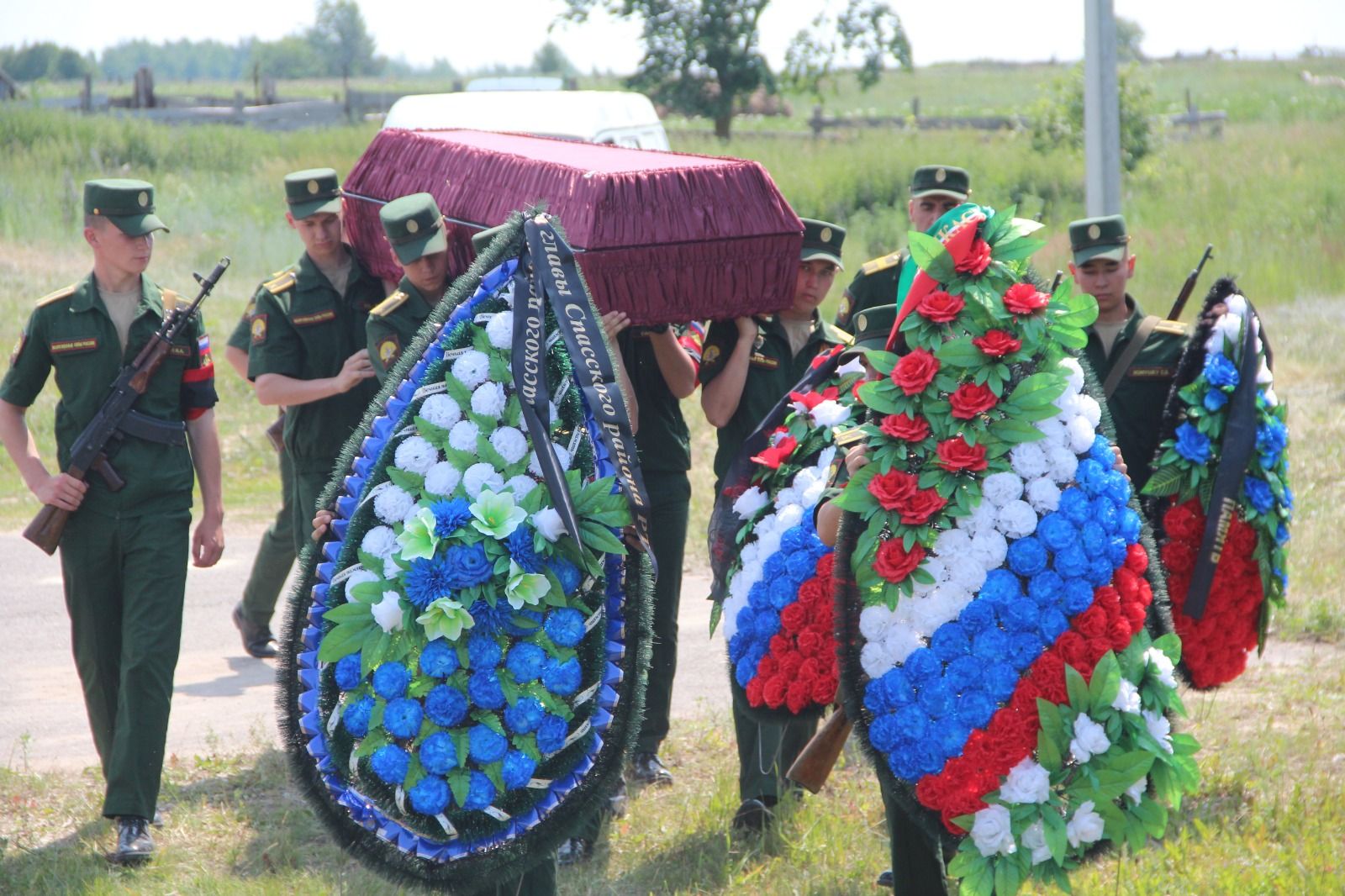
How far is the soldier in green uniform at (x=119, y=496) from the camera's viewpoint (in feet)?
14.9

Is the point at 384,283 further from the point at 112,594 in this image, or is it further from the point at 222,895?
the point at 222,895

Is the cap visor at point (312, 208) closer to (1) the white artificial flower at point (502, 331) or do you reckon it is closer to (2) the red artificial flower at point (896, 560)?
(1) the white artificial flower at point (502, 331)

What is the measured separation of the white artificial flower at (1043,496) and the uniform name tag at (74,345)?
313 cm

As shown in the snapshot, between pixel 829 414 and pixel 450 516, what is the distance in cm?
128

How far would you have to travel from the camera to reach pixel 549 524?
324 centimetres

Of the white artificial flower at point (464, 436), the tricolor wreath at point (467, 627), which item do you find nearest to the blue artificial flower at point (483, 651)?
the tricolor wreath at point (467, 627)

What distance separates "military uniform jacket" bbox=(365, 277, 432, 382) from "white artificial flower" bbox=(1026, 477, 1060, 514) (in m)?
2.14

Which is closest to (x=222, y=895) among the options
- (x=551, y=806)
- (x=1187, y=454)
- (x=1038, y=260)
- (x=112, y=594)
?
(x=112, y=594)

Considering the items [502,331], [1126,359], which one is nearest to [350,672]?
[502,331]

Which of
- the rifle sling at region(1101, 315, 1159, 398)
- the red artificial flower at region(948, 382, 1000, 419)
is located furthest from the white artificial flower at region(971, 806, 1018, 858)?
the rifle sling at region(1101, 315, 1159, 398)

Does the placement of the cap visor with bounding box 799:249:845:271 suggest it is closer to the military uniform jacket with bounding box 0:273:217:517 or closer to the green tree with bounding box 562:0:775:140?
the military uniform jacket with bounding box 0:273:217:517

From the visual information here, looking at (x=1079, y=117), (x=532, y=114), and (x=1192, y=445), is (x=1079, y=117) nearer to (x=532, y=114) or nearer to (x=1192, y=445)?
(x=532, y=114)

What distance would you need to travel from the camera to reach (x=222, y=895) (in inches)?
165

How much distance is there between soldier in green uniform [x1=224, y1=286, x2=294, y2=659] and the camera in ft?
19.8
